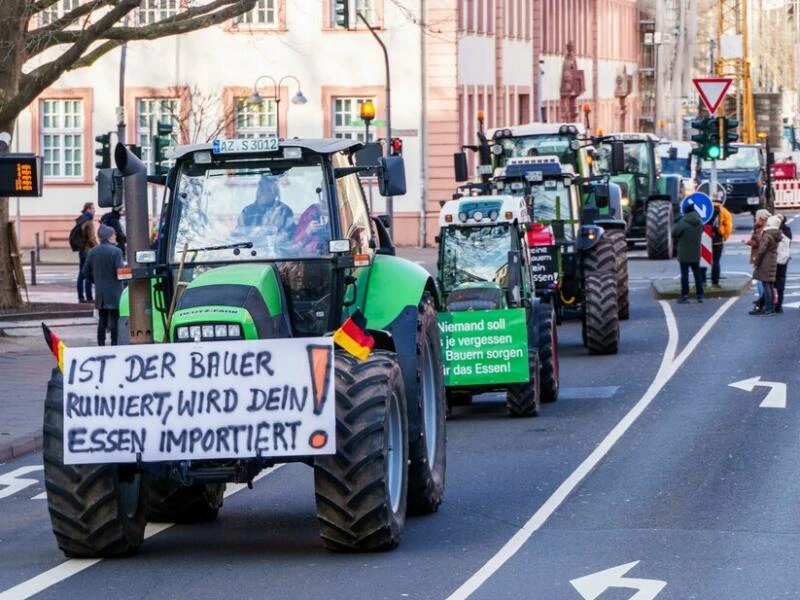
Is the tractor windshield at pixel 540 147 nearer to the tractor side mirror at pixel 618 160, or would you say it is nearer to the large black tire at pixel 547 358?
the tractor side mirror at pixel 618 160

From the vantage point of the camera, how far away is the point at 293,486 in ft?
56.0

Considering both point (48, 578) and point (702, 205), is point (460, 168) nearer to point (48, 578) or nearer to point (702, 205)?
point (702, 205)

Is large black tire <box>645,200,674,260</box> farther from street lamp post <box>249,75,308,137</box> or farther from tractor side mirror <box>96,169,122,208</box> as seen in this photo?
tractor side mirror <box>96,169,122,208</box>

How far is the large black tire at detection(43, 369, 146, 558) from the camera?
1300cm

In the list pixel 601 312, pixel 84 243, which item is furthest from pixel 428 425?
pixel 84 243

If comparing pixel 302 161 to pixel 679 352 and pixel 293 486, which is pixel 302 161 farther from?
pixel 679 352

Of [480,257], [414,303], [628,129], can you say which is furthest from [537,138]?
[628,129]

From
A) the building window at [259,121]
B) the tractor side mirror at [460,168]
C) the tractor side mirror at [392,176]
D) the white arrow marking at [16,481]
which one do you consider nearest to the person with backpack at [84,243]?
the tractor side mirror at [460,168]

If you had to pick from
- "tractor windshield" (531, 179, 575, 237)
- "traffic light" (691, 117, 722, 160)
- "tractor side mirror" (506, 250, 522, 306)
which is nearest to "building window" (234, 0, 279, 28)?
"traffic light" (691, 117, 722, 160)

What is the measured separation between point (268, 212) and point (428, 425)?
6.84 feet

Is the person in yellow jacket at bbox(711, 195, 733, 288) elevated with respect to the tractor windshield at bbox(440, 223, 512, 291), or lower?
lower

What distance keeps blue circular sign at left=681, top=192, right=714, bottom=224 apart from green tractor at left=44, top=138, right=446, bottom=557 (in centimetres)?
2389

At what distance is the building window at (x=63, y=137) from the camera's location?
6169 cm

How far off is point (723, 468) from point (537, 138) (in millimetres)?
21387
